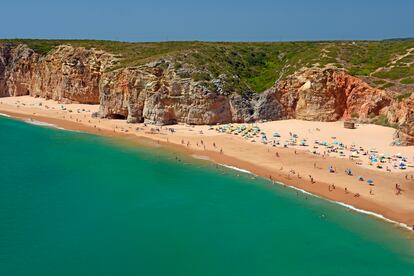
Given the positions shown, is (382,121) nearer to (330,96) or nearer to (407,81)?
(407,81)

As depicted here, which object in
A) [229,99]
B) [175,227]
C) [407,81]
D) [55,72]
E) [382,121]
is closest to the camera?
[175,227]

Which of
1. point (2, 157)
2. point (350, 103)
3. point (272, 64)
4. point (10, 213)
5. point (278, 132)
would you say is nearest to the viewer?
point (10, 213)

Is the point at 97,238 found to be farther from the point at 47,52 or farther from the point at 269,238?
the point at 47,52

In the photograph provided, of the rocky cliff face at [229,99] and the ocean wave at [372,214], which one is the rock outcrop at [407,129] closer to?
the rocky cliff face at [229,99]

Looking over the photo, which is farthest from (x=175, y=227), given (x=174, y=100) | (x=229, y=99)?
(x=229, y=99)

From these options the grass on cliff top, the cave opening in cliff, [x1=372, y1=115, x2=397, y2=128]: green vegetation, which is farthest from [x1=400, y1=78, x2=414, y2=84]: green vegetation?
the cave opening in cliff

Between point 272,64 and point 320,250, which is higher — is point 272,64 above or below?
above

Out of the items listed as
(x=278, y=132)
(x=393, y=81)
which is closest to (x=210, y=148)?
(x=278, y=132)
